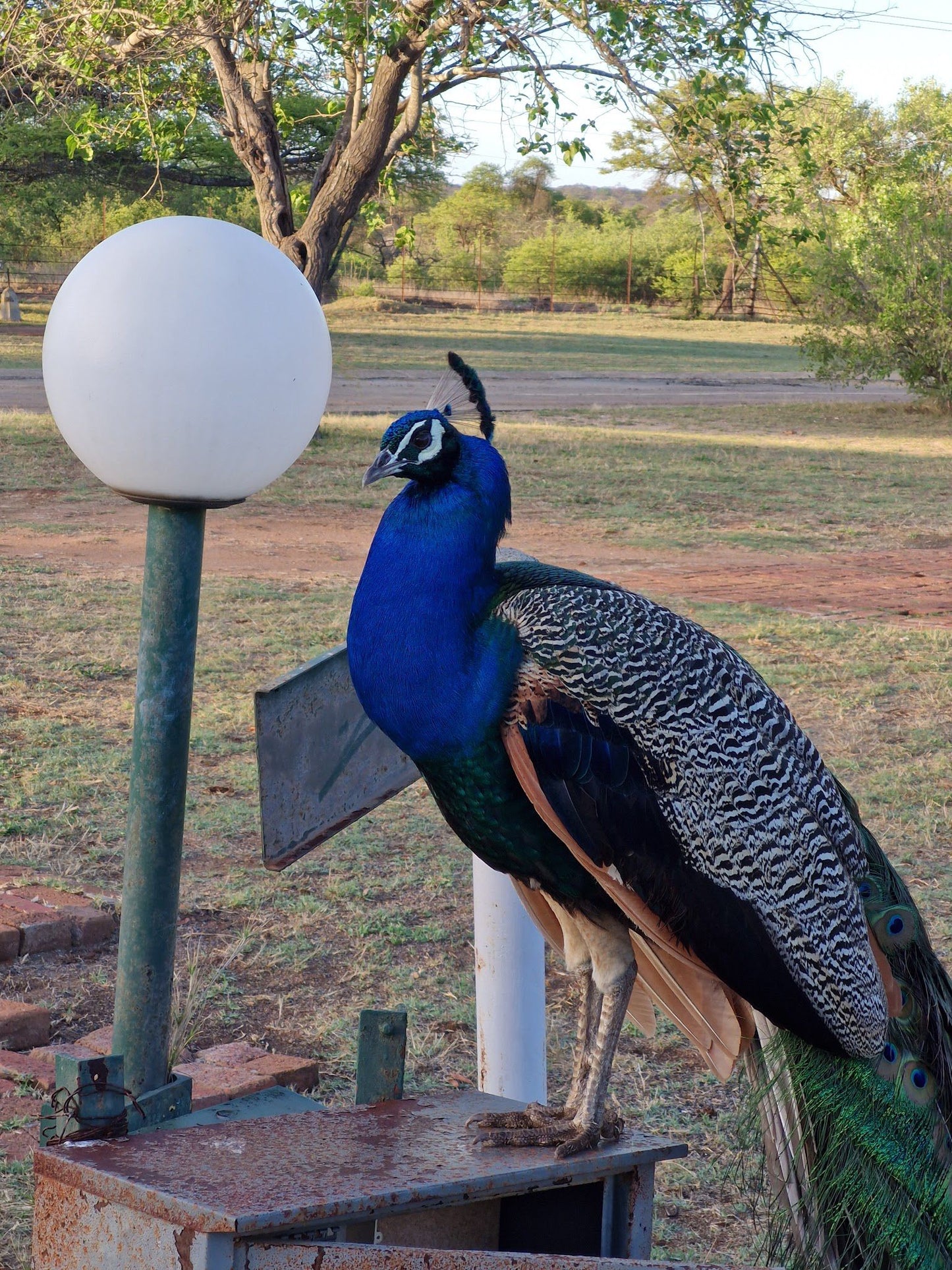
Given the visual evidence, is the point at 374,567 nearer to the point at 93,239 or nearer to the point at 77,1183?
the point at 77,1183

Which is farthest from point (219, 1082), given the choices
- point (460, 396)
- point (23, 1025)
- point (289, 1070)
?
point (460, 396)

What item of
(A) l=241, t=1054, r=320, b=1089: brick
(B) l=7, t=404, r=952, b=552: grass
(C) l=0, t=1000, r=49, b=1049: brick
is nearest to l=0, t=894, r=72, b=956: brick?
(C) l=0, t=1000, r=49, b=1049: brick

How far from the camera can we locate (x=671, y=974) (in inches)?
89.6

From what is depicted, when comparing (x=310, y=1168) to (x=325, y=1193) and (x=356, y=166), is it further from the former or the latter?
(x=356, y=166)

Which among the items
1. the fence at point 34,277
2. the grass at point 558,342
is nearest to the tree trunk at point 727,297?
the grass at point 558,342

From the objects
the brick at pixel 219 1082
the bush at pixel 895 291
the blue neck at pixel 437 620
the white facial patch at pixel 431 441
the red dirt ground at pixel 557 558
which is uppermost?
the bush at pixel 895 291

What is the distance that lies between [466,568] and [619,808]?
17.4 inches

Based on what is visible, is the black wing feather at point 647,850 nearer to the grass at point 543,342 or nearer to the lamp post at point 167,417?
the lamp post at point 167,417

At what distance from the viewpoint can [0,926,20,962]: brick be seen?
3.45 metres

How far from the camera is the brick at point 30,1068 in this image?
9.31 ft

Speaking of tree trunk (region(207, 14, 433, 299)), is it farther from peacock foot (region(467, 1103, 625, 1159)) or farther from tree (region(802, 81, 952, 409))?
peacock foot (region(467, 1103, 625, 1159))

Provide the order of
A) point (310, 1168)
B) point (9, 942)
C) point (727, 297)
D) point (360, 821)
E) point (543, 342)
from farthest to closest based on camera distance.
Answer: point (727, 297), point (543, 342), point (360, 821), point (9, 942), point (310, 1168)

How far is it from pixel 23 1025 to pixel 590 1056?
4.72 feet

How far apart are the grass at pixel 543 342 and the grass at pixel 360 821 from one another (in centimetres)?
1077
